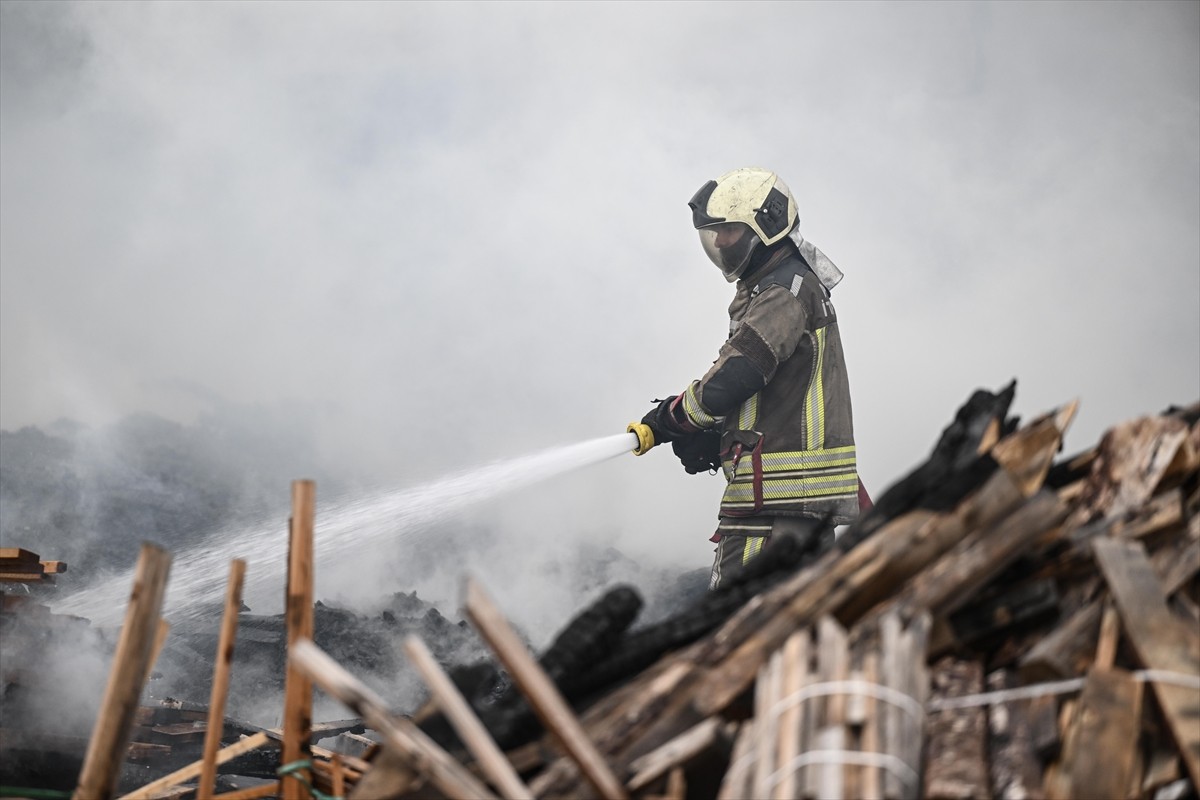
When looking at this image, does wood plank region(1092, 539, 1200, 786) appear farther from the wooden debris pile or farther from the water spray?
the water spray

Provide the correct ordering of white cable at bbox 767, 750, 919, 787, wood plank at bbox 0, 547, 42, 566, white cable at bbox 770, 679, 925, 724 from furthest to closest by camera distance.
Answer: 1. wood plank at bbox 0, 547, 42, 566
2. white cable at bbox 770, 679, 925, 724
3. white cable at bbox 767, 750, 919, 787

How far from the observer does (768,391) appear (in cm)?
699

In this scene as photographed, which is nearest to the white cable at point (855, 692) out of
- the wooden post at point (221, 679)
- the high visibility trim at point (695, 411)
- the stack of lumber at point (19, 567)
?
the wooden post at point (221, 679)

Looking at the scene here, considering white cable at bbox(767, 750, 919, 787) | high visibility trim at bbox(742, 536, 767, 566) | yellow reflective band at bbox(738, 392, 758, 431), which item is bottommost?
white cable at bbox(767, 750, 919, 787)

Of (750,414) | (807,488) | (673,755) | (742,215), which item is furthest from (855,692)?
(742,215)

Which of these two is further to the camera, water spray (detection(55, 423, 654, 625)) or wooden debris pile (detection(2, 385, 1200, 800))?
water spray (detection(55, 423, 654, 625))

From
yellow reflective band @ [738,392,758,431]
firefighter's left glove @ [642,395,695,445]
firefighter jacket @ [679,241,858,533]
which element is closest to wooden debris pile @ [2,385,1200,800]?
firefighter jacket @ [679,241,858,533]

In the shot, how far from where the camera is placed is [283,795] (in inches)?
119

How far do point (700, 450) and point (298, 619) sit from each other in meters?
4.73

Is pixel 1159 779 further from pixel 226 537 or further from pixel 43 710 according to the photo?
pixel 226 537

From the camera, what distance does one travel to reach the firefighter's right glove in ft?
24.0

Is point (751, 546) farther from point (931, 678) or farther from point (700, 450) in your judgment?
point (931, 678)

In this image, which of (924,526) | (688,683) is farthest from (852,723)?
(924,526)

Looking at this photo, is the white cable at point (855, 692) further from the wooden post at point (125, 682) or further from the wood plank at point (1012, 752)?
the wooden post at point (125, 682)
